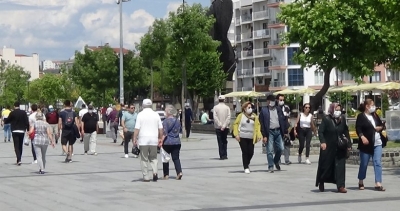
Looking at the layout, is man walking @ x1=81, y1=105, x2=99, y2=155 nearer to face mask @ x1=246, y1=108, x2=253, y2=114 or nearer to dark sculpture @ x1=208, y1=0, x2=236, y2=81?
face mask @ x1=246, y1=108, x2=253, y2=114

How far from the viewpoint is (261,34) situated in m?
105

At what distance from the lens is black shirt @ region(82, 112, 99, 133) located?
26622 mm

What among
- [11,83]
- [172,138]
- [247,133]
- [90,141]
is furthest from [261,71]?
[172,138]

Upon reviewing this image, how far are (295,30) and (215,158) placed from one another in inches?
452

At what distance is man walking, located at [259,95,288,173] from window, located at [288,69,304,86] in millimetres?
75031

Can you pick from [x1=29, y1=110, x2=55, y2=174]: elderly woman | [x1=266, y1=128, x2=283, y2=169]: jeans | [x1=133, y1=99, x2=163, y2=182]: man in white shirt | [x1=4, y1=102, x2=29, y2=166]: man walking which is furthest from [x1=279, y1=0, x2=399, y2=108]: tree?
[x1=133, y1=99, x2=163, y2=182]: man in white shirt

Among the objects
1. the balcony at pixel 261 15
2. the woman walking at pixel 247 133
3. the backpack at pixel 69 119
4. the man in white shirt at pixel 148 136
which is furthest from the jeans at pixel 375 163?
the balcony at pixel 261 15

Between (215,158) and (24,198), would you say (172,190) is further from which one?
(215,158)

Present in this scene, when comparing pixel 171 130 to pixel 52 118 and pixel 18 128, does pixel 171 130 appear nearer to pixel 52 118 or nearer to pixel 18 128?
pixel 18 128

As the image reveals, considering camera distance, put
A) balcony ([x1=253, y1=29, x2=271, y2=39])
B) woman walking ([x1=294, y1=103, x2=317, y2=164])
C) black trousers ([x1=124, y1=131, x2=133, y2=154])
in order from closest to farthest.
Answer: woman walking ([x1=294, y1=103, x2=317, y2=164]), black trousers ([x1=124, y1=131, x2=133, y2=154]), balcony ([x1=253, y1=29, x2=271, y2=39])

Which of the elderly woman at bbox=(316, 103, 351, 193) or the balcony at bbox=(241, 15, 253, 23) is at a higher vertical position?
the balcony at bbox=(241, 15, 253, 23)

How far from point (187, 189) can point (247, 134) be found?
3650mm

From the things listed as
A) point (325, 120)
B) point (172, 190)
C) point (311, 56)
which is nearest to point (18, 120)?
point (172, 190)

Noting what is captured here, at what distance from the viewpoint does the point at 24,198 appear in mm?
14758
